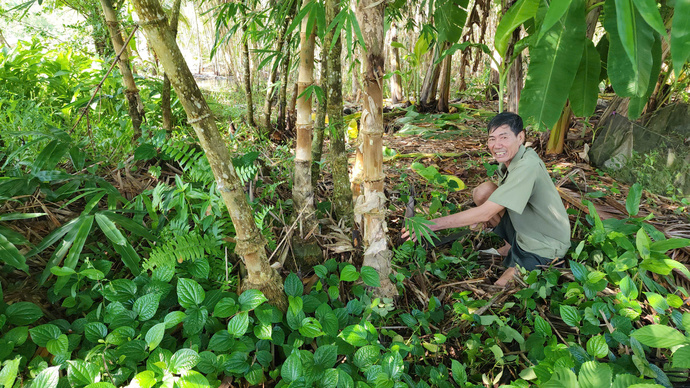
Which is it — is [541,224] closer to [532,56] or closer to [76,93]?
[532,56]

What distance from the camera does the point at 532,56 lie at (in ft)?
6.16

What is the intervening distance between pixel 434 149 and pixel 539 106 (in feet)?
5.30

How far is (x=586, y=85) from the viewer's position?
2.01 m

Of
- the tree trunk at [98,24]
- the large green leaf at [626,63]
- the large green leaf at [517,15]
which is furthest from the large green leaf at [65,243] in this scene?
the large green leaf at [626,63]

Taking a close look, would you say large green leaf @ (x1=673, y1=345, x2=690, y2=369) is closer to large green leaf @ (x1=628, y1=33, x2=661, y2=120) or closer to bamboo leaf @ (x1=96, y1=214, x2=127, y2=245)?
large green leaf @ (x1=628, y1=33, x2=661, y2=120)

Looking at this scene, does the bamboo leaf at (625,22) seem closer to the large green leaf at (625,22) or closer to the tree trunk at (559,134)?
the large green leaf at (625,22)

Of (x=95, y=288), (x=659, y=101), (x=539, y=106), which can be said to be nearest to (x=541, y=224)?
(x=539, y=106)

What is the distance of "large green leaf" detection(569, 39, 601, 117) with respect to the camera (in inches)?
78.0

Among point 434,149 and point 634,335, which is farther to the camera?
point 434,149

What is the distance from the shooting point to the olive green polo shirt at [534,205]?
5.73ft

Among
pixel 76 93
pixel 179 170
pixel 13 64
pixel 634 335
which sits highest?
pixel 13 64

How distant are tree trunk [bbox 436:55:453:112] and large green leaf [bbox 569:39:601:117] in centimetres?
272

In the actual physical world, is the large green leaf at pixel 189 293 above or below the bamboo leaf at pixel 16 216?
below

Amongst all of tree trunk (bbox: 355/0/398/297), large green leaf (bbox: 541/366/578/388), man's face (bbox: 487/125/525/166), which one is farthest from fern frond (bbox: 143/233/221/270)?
man's face (bbox: 487/125/525/166)
